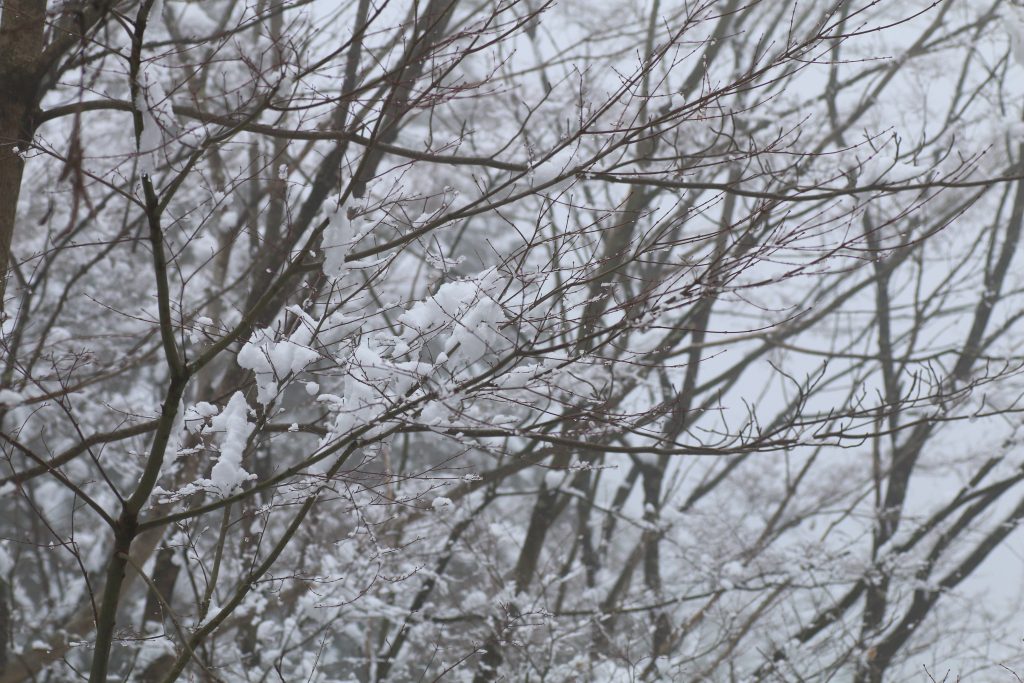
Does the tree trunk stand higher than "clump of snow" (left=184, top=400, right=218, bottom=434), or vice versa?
the tree trunk

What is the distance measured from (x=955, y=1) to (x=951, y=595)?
5.69m

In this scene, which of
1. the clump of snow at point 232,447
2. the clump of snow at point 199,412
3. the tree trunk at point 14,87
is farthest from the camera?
the tree trunk at point 14,87

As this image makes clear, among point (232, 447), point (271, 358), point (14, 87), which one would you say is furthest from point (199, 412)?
point (14, 87)

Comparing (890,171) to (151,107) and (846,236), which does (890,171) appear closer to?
(846,236)

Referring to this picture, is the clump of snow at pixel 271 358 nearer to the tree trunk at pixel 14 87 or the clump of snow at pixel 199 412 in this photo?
the clump of snow at pixel 199 412

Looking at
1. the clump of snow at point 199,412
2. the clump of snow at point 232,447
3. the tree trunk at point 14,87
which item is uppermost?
the tree trunk at point 14,87

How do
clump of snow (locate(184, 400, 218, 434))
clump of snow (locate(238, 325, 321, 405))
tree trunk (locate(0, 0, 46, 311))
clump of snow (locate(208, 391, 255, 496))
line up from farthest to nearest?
1. tree trunk (locate(0, 0, 46, 311))
2. clump of snow (locate(184, 400, 218, 434))
3. clump of snow (locate(208, 391, 255, 496))
4. clump of snow (locate(238, 325, 321, 405))

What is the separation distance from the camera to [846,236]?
240cm

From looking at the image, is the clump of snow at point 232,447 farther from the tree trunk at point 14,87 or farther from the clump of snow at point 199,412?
the tree trunk at point 14,87

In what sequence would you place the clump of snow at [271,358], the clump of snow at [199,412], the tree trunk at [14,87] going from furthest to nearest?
1. the tree trunk at [14,87]
2. the clump of snow at [199,412]
3. the clump of snow at [271,358]

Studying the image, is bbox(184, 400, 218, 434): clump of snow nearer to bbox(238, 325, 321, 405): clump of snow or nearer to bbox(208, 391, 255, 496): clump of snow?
bbox(208, 391, 255, 496): clump of snow

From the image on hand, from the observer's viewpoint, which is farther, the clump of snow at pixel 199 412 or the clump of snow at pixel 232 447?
the clump of snow at pixel 199 412

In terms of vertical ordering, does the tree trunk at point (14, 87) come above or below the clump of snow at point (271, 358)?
above

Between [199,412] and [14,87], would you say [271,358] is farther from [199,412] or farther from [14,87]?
[14,87]
